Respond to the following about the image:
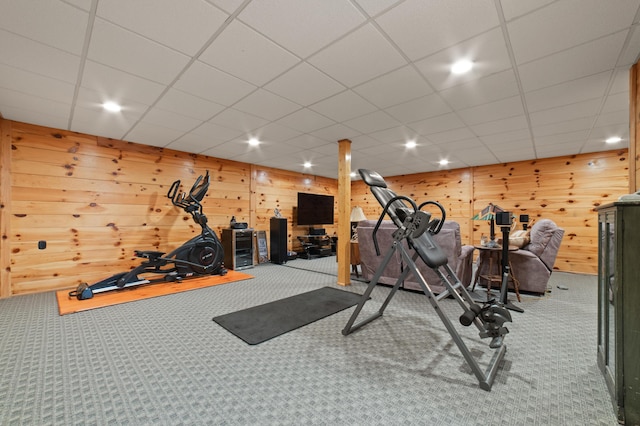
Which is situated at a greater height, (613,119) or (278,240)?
(613,119)

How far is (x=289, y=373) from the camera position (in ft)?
5.57

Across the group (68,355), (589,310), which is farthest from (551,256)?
(68,355)

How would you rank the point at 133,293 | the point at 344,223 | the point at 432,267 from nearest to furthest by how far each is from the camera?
the point at 432,267
the point at 133,293
the point at 344,223

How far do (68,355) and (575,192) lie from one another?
7.52 metres

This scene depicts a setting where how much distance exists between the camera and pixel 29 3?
1481 millimetres

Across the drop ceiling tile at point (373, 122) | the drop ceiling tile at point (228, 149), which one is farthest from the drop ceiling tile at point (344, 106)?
the drop ceiling tile at point (228, 149)

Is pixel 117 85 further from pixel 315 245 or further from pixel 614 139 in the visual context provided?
pixel 614 139

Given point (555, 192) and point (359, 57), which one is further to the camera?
point (555, 192)

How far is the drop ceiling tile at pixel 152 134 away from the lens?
142 inches

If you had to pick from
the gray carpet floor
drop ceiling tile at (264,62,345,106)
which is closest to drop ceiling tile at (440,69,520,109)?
drop ceiling tile at (264,62,345,106)

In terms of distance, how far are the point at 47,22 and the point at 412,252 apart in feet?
12.4

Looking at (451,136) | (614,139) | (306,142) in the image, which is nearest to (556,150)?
(614,139)

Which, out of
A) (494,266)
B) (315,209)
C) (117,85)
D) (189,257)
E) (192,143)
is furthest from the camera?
(315,209)

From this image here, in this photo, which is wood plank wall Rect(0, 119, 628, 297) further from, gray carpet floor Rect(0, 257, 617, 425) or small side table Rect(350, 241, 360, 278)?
small side table Rect(350, 241, 360, 278)
